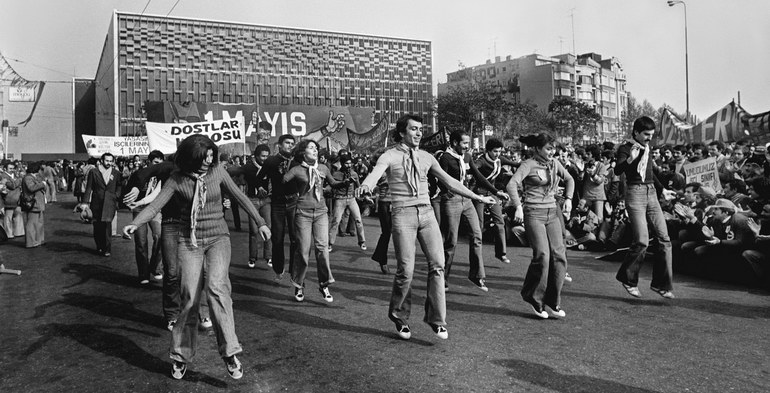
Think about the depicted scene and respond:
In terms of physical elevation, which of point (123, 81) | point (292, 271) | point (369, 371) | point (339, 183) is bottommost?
point (369, 371)

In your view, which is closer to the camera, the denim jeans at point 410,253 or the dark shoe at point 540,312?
the denim jeans at point 410,253

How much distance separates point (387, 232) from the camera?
9.51 meters

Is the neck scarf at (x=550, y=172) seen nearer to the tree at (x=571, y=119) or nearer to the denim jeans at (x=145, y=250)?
the denim jeans at (x=145, y=250)

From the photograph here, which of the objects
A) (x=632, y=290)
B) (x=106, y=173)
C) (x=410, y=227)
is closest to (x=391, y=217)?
(x=410, y=227)

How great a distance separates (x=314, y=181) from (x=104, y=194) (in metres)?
5.89

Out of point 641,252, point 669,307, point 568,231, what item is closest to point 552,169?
point 641,252

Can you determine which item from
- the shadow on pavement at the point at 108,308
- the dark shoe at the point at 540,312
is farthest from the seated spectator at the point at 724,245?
the shadow on pavement at the point at 108,308

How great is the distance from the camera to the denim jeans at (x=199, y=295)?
459cm

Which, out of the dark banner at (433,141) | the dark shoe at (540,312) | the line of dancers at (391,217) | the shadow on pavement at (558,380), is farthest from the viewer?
the dark banner at (433,141)

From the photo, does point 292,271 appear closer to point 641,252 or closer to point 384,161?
point 384,161

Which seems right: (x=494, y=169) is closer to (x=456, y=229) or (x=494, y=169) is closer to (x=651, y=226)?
(x=456, y=229)

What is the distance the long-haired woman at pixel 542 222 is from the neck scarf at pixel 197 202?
3077 mm

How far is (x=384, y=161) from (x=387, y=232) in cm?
392

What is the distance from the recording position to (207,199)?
16.2 feet
